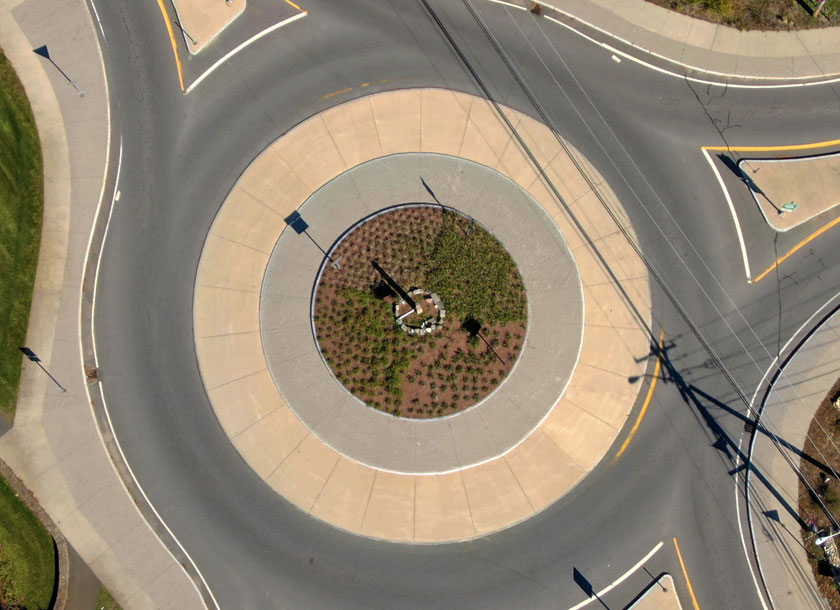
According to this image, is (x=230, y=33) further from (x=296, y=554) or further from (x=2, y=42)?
(x=296, y=554)

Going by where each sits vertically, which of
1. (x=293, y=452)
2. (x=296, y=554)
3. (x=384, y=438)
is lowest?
(x=296, y=554)

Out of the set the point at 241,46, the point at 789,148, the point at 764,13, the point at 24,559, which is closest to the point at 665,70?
the point at 764,13

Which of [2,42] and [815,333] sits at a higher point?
[815,333]

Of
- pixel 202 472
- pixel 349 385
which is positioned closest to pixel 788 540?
pixel 349 385

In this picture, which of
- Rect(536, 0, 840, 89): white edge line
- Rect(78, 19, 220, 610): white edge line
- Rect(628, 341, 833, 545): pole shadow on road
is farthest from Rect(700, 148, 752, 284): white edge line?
Rect(78, 19, 220, 610): white edge line

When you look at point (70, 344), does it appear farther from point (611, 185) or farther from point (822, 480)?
point (822, 480)

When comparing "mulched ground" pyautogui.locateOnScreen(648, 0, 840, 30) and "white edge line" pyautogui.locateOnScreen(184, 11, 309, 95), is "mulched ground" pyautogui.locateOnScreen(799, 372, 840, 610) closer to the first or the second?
"mulched ground" pyautogui.locateOnScreen(648, 0, 840, 30)

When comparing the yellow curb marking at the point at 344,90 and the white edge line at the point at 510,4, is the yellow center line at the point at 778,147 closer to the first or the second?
the white edge line at the point at 510,4
